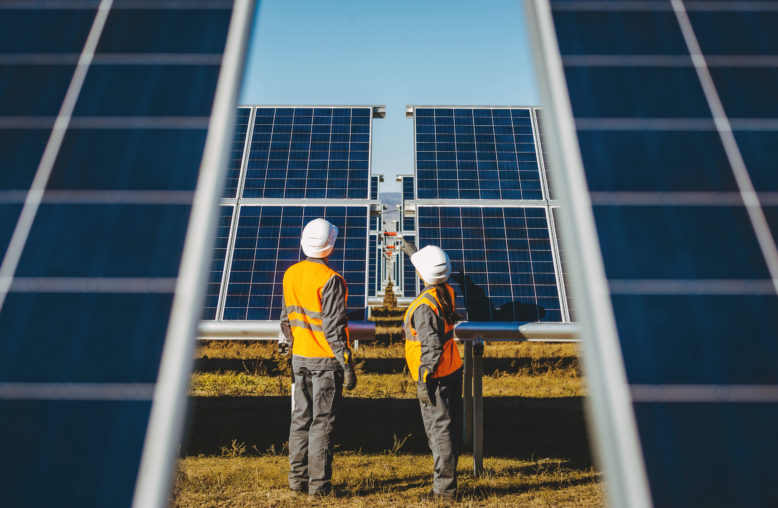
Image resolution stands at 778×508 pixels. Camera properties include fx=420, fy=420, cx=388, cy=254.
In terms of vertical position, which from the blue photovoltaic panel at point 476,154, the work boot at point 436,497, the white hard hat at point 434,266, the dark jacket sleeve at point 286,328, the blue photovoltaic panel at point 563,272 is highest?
the blue photovoltaic panel at point 476,154

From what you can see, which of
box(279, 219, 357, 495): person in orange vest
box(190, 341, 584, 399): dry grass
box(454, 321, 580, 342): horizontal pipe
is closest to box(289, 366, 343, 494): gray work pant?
box(279, 219, 357, 495): person in orange vest

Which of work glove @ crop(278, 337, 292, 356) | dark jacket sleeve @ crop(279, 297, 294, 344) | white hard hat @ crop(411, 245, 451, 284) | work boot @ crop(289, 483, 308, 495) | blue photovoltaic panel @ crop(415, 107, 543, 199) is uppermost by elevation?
blue photovoltaic panel @ crop(415, 107, 543, 199)

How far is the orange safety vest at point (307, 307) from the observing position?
163 inches

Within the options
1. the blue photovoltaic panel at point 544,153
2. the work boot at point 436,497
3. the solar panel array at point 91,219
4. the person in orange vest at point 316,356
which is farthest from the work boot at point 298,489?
the blue photovoltaic panel at point 544,153

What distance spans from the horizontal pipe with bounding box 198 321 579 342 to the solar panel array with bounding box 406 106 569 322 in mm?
1660

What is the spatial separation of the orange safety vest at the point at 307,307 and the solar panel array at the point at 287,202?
2.49 m

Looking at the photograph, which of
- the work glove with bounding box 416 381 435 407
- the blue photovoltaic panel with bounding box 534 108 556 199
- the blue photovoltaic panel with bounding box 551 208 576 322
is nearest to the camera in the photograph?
the work glove with bounding box 416 381 435 407

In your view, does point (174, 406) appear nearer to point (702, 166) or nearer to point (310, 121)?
point (702, 166)

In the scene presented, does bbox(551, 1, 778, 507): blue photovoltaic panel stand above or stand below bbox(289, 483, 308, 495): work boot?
above

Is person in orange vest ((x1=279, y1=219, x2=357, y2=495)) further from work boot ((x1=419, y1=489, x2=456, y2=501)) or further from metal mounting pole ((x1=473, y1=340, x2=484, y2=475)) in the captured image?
metal mounting pole ((x1=473, y1=340, x2=484, y2=475))

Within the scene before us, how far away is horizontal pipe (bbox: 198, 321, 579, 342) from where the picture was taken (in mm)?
4660

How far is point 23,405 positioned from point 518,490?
4447 millimetres

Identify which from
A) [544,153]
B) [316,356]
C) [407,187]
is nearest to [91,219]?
[316,356]

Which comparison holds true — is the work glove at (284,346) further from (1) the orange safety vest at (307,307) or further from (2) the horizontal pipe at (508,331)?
(2) the horizontal pipe at (508,331)
